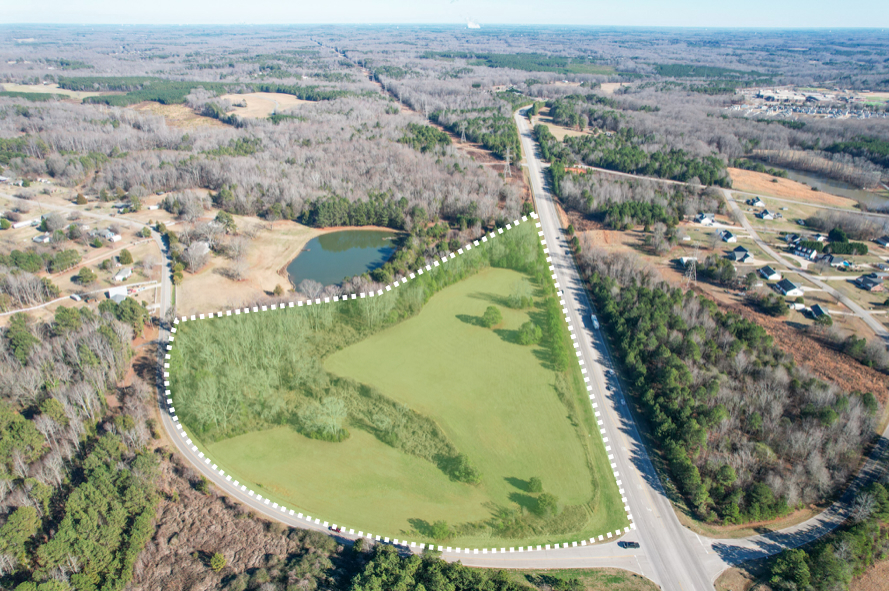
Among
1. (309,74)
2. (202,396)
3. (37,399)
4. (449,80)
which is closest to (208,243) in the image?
(37,399)

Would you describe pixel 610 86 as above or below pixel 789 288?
above

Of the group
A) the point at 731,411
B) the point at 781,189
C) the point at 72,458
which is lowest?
the point at 72,458

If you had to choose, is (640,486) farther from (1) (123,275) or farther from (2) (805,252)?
(1) (123,275)

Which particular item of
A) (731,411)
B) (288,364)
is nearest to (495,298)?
(288,364)

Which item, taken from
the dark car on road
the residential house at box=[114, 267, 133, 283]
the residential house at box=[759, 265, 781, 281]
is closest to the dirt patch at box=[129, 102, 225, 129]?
the residential house at box=[114, 267, 133, 283]

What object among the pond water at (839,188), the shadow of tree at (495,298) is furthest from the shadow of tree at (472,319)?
the pond water at (839,188)

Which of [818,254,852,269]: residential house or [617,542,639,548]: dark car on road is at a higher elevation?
[818,254,852,269]: residential house

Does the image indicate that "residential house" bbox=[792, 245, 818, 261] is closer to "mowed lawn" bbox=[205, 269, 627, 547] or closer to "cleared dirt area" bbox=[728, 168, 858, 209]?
"cleared dirt area" bbox=[728, 168, 858, 209]
